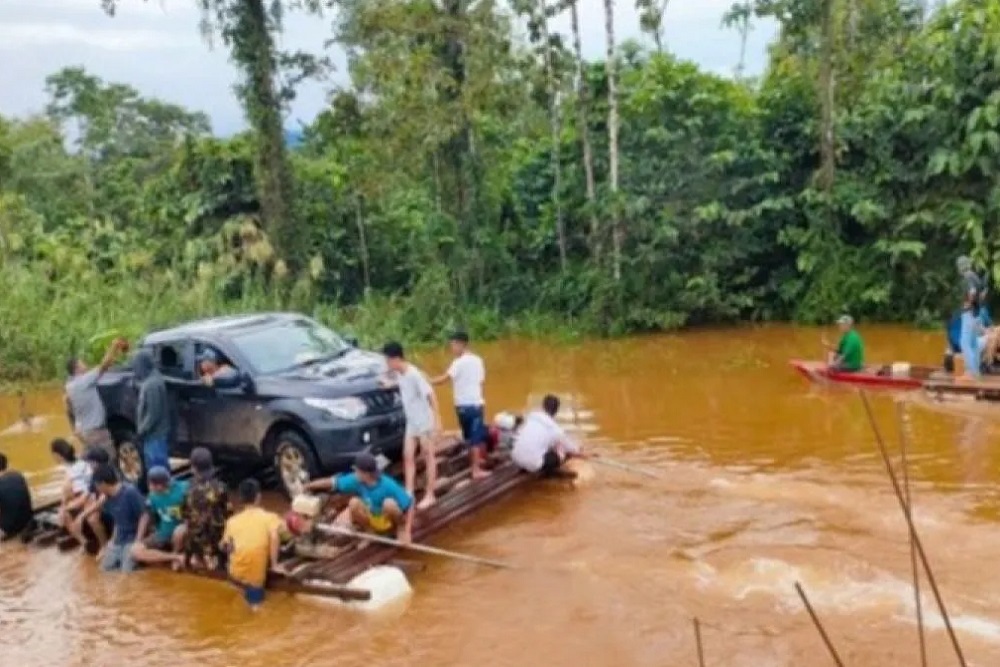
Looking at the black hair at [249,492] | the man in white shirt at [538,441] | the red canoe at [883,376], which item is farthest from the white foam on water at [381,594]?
the red canoe at [883,376]

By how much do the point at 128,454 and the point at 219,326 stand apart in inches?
80.7

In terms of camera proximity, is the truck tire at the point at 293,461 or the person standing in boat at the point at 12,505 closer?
the truck tire at the point at 293,461

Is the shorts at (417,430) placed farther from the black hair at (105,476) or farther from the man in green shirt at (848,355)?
the man in green shirt at (848,355)

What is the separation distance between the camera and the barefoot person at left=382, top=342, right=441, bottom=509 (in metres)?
10.8

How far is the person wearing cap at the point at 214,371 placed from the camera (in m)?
12.0

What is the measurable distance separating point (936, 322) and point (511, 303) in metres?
9.41

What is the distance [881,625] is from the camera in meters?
8.33

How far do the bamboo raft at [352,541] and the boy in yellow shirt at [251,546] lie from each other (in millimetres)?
148

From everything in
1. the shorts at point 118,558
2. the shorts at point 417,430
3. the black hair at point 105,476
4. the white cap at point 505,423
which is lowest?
the shorts at point 118,558

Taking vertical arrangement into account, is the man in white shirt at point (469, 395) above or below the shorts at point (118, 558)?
above

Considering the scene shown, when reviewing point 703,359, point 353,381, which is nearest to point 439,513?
point 353,381

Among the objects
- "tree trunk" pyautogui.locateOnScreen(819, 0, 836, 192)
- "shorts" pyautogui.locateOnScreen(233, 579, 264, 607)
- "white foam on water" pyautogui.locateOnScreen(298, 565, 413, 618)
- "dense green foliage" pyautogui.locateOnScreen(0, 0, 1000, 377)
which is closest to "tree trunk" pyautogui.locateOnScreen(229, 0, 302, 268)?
"dense green foliage" pyautogui.locateOnScreen(0, 0, 1000, 377)

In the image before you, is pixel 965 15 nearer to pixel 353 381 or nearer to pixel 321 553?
pixel 353 381

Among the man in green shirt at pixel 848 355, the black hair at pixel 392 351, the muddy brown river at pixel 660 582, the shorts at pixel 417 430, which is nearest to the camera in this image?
the muddy brown river at pixel 660 582
